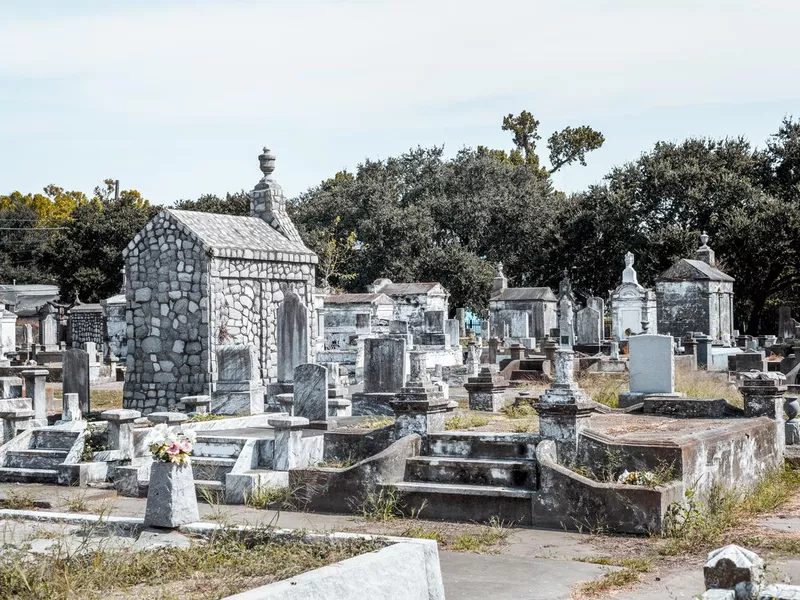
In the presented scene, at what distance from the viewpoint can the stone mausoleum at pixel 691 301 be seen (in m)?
33.7

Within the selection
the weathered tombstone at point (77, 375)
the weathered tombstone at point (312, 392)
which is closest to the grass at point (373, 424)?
the weathered tombstone at point (312, 392)

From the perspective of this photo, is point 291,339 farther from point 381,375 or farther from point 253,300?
point 381,375

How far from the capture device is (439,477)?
11.6 m

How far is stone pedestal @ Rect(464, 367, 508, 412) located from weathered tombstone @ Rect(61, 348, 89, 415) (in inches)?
257

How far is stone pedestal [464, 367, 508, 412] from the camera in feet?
55.4

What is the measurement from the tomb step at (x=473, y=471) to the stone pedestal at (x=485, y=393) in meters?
4.95

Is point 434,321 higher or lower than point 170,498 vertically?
higher

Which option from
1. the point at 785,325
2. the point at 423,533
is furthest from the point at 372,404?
the point at 785,325

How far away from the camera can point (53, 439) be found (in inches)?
583

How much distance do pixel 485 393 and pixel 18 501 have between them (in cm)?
751

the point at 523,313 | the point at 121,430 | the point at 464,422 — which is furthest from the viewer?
the point at 523,313

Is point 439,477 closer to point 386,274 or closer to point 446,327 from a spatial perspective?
point 446,327

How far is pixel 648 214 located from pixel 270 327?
116 ft

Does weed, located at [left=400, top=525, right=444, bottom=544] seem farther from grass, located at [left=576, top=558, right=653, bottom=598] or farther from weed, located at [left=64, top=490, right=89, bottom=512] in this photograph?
weed, located at [left=64, top=490, right=89, bottom=512]
